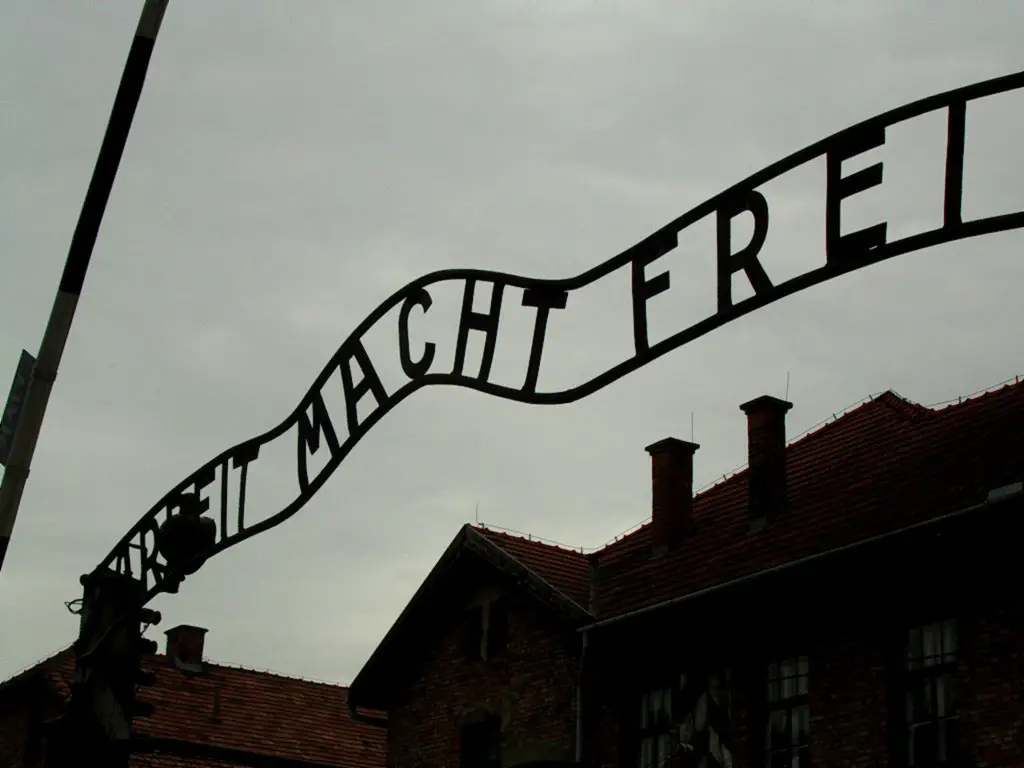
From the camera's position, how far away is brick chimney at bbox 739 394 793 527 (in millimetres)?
21016

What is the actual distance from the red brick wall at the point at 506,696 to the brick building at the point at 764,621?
0.03 meters

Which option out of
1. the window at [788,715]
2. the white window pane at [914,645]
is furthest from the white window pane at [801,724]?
the white window pane at [914,645]

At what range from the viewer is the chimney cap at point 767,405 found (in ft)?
71.0

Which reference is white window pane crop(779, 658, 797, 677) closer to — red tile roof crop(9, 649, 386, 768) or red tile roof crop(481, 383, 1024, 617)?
red tile roof crop(481, 383, 1024, 617)

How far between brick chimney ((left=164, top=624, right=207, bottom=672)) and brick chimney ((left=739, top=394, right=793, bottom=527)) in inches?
642

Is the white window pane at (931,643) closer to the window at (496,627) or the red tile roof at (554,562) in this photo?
the red tile roof at (554,562)

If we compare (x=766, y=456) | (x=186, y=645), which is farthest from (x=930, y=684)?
(x=186, y=645)

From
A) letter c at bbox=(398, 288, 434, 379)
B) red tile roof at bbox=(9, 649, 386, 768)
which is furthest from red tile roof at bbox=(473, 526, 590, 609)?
letter c at bbox=(398, 288, 434, 379)

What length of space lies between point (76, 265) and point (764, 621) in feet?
41.9

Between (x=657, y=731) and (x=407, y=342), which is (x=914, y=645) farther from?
(x=407, y=342)

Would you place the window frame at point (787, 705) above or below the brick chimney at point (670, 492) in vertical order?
below

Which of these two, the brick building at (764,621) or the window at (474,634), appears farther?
the window at (474,634)

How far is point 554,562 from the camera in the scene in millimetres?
23906

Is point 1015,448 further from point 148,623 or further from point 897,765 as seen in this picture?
point 148,623
